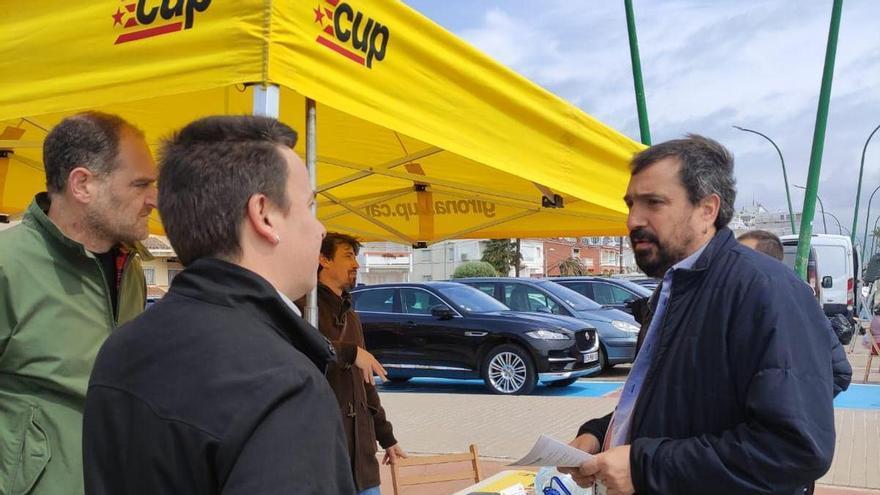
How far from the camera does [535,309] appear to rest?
1377cm

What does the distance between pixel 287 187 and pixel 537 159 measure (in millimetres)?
1741

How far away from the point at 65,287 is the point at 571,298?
12703 millimetres

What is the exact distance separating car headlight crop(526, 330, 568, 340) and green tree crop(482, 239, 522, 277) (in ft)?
175

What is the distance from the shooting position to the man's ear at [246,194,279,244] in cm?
114

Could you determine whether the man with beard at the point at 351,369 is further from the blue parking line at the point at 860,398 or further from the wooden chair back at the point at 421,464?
the blue parking line at the point at 860,398

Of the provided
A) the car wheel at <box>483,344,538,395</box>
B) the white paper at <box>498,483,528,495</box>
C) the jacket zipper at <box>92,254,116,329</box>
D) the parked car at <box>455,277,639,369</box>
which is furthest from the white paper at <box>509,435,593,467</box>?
the parked car at <box>455,277,639,369</box>

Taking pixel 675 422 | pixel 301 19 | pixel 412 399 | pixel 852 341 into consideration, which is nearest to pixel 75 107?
pixel 301 19

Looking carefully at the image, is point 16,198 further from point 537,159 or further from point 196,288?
point 196,288

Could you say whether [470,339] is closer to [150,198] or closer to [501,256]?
[150,198]

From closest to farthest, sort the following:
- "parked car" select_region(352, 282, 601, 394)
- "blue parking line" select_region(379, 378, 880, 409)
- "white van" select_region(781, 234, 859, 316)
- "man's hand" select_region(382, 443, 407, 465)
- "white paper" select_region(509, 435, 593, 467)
Answer: "white paper" select_region(509, 435, 593, 467)
"man's hand" select_region(382, 443, 407, 465)
"blue parking line" select_region(379, 378, 880, 409)
"parked car" select_region(352, 282, 601, 394)
"white van" select_region(781, 234, 859, 316)

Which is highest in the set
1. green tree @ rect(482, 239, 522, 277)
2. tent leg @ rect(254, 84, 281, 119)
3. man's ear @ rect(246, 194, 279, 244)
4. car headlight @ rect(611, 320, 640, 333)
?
green tree @ rect(482, 239, 522, 277)

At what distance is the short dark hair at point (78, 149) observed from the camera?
2037 millimetres

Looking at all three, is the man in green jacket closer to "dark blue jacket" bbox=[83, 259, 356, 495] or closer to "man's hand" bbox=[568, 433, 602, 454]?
"dark blue jacket" bbox=[83, 259, 356, 495]

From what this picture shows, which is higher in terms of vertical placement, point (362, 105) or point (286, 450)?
point (362, 105)
